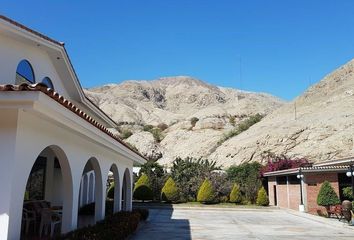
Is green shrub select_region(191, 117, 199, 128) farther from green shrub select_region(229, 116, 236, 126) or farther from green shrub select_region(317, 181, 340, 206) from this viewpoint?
green shrub select_region(317, 181, 340, 206)

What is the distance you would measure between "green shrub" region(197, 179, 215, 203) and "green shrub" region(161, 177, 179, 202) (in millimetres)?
1937

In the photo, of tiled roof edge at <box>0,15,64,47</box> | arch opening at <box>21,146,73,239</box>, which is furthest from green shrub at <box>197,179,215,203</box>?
tiled roof edge at <box>0,15,64,47</box>

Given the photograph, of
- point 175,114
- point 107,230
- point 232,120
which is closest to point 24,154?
point 107,230

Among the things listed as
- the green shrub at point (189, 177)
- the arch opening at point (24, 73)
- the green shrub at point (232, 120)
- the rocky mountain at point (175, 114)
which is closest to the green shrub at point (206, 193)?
the green shrub at point (189, 177)

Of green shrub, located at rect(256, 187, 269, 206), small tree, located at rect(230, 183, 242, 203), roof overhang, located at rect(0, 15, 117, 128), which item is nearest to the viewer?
roof overhang, located at rect(0, 15, 117, 128)

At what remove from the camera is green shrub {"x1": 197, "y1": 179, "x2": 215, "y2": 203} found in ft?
106

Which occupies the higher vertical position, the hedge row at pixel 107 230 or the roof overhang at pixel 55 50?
the roof overhang at pixel 55 50

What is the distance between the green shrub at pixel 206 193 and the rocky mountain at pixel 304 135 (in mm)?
15230

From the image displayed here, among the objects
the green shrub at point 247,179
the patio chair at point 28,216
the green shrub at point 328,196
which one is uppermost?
the green shrub at point 247,179

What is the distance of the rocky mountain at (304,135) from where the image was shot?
143 feet

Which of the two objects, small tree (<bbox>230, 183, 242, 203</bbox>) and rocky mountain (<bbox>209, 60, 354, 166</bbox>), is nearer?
small tree (<bbox>230, 183, 242, 203</bbox>)

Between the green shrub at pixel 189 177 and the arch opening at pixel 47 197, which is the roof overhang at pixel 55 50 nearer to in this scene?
the arch opening at pixel 47 197

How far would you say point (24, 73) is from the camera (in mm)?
11000

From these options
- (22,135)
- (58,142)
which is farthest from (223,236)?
(22,135)
